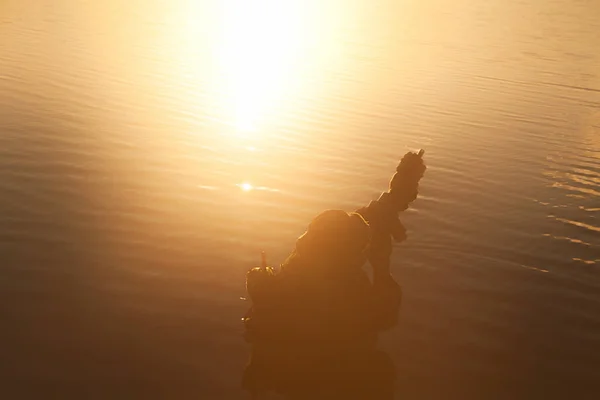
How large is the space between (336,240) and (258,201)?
1102 cm

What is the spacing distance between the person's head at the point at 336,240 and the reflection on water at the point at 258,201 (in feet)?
9.76

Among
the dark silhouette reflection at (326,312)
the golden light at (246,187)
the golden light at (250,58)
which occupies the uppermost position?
the golden light at (250,58)

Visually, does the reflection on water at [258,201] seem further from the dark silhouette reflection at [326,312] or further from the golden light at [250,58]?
the dark silhouette reflection at [326,312]

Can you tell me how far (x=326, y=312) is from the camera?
539 inches

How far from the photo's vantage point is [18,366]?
1320 cm

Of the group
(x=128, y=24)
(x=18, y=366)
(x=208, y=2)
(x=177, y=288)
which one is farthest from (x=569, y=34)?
(x=18, y=366)

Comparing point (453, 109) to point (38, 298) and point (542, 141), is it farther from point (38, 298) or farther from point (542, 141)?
point (38, 298)

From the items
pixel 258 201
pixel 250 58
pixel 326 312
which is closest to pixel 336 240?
pixel 326 312

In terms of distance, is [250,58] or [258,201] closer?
[258,201]

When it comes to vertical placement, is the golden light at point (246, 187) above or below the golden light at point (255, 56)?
below

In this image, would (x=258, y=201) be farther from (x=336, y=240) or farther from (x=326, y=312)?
(x=336, y=240)

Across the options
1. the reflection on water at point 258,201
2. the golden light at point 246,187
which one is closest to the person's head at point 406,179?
the reflection on water at point 258,201

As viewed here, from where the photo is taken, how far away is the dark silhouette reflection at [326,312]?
13.2 m

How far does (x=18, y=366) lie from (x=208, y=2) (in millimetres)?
102366
